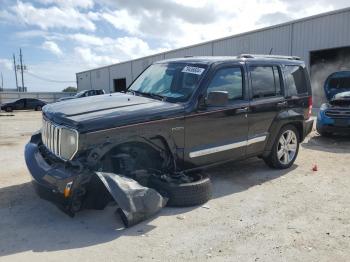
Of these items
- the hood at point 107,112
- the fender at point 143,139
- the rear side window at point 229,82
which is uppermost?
the rear side window at point 229,82

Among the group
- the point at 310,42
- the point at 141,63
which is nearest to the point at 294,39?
the point at 310,42

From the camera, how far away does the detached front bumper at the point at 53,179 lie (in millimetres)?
4070

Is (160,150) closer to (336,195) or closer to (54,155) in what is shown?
(54,155)

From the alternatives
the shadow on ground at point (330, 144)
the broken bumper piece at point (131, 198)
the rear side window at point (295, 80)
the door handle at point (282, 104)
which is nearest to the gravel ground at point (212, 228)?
the broken bumper piece at point (131, 198)

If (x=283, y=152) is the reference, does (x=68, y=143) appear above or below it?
above

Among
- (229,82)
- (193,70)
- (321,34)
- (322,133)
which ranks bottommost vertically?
(322,133)

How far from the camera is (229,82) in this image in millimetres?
5676

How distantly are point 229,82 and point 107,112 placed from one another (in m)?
2.11

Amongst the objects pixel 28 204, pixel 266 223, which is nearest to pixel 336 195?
pixel 266 223

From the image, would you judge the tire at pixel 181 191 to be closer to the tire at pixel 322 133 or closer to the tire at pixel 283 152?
the tire at pixel 283 152

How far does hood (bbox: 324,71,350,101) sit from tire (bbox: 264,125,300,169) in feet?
17.1

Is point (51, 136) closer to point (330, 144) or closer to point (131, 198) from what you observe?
point (131, 198)

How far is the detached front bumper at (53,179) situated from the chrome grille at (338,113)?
793cm

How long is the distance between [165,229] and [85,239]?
89 centimetres
